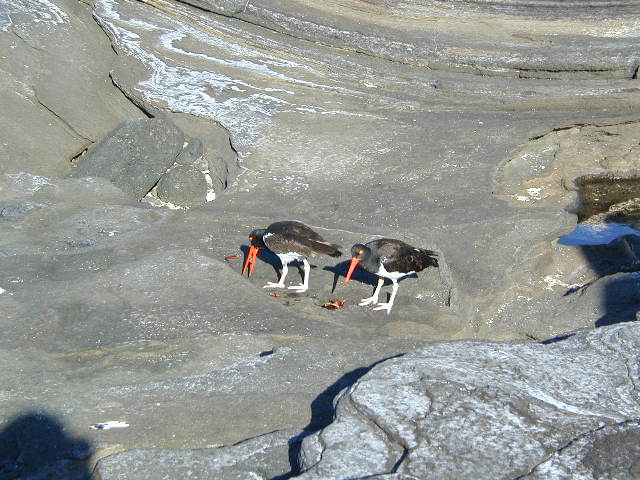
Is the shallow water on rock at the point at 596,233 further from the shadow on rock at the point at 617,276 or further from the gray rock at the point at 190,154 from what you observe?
the gray rock at the point at 190,154

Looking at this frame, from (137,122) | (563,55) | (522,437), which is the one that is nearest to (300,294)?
(522,437)

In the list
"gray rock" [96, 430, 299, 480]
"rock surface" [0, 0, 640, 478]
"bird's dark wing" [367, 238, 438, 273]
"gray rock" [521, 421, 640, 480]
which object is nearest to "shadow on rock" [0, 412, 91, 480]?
"rock surface" [0, 0, 640, 478]

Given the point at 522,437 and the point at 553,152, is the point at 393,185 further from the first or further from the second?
the point at 522,437

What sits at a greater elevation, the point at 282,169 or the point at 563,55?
the point at 563,55

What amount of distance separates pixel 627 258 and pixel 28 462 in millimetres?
5266

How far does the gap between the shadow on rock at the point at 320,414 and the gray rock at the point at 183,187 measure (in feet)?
15.0

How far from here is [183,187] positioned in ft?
28.3

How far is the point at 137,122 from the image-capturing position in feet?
28.1

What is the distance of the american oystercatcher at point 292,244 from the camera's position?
6.05m

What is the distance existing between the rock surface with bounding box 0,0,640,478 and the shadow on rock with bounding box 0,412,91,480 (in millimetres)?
29

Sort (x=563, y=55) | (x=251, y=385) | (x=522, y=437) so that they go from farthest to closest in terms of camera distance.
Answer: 1. (x=563, y=55)
2. (x=251, y=385)
3. (x=522, y=437)

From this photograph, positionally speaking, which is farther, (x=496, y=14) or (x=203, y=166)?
(x=496, y=14)

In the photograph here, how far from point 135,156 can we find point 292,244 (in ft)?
10.3

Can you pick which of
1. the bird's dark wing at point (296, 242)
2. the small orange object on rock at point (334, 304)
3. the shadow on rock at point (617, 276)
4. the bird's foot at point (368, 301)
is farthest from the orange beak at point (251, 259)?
the shadow on rock at point (617, 276)
